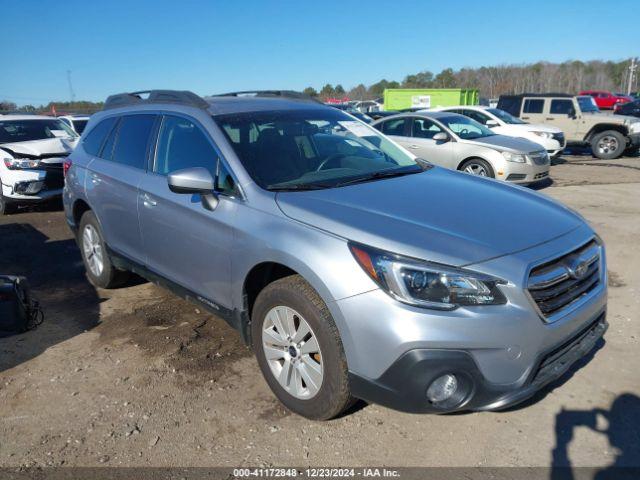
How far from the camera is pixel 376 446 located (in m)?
2.71

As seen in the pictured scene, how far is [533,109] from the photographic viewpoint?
52.9 feet

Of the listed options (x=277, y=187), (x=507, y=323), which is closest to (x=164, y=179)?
(x=277, y=187)

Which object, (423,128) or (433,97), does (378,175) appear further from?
(433,97)

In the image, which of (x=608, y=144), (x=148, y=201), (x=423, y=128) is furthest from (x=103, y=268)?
(x=608, y=144)

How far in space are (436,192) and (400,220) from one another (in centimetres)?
65

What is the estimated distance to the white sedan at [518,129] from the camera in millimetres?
13367

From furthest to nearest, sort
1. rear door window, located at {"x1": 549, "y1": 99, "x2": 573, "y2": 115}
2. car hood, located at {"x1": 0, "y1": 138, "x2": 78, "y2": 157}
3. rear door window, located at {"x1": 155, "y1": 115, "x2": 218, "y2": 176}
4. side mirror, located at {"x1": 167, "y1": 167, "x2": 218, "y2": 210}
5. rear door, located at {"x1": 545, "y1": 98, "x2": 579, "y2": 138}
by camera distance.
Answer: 1. rear door window, located at {"x1": 549, "y1": 99, "x2": 573, "y2": 115}
2. rear door, located at {"x1": 545, "y1": 98, "x2": 579, "y2": 138}
3. car hood, located at {"x1": 0, "y1": 138, "x2": 78, "y2": 157}
4. rear door window, located at {"x1": 155, "y1": 115, "x2": 218, "y2": 176}
5. side mirror, located at {"x1": 167, "y1": 167, "x2": 218, "y2": 210}

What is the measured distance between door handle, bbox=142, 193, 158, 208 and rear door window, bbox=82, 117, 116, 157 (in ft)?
4.03

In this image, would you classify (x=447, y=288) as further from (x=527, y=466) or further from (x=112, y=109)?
(x=112, y=109)

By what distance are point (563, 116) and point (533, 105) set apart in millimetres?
1086

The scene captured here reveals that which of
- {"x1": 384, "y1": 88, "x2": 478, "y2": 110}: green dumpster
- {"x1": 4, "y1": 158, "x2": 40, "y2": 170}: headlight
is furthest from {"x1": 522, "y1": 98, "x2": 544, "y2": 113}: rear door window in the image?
{"x1": 4, "y1": 158, "x2": 40, "y2": 170}: headlight

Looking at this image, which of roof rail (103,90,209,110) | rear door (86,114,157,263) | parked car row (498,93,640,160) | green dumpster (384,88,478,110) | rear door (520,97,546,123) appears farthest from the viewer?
green dumpster (384,88,478,110)

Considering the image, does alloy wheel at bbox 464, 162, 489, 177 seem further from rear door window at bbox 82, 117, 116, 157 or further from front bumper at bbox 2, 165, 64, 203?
front bumper at bbox 2, 165, 64, 203

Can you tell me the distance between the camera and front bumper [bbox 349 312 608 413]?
231 cm
